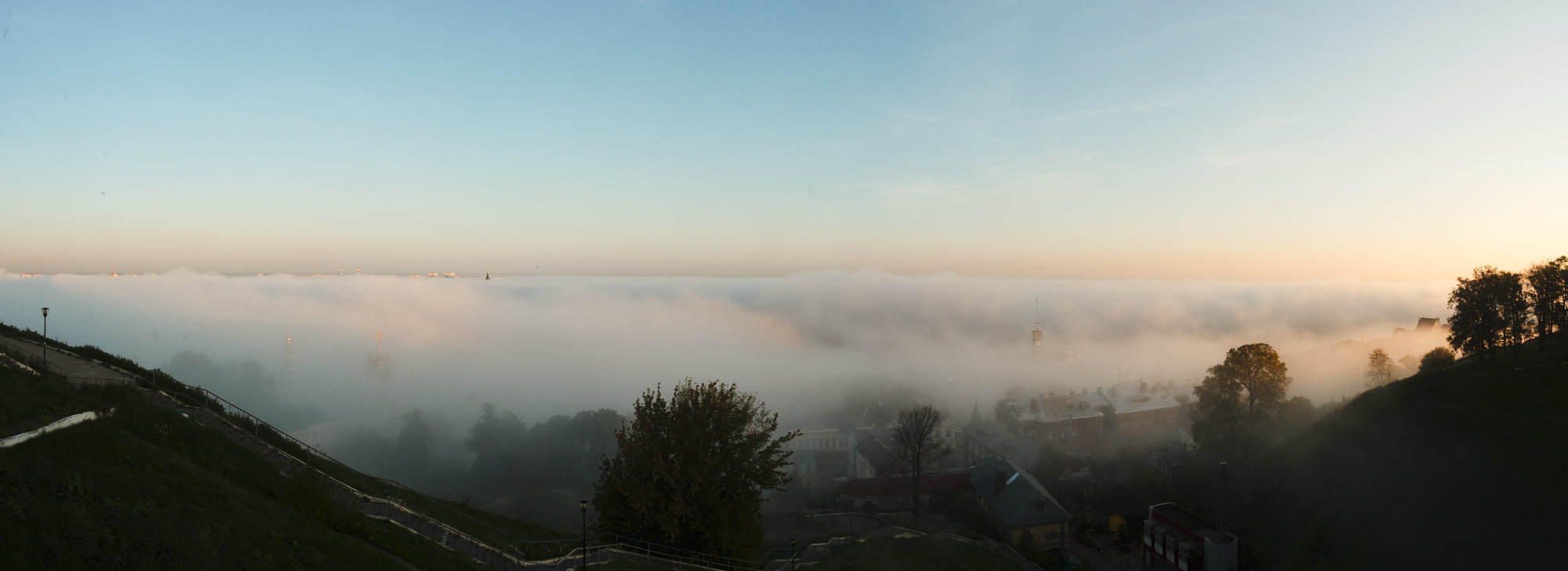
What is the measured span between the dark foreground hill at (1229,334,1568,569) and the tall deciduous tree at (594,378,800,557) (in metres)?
33.5

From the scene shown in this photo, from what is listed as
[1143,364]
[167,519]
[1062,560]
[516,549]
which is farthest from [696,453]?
[1143,364]

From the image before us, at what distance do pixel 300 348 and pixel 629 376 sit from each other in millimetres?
83022

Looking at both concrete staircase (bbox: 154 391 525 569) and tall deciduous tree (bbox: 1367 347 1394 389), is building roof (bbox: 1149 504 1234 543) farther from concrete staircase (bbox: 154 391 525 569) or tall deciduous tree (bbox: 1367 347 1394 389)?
tall deciduous tree (bbox: 1367 347 1394 389)

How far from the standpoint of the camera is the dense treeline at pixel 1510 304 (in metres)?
46.0

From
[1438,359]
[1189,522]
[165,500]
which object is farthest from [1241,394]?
[165,500]

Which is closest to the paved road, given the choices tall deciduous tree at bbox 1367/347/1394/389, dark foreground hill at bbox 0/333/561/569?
dark foreground hill at bbox 0/333/561/569

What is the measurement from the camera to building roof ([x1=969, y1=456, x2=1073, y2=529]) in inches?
1722

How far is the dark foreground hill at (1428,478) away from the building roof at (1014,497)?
483 inches

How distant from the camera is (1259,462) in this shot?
145 feet

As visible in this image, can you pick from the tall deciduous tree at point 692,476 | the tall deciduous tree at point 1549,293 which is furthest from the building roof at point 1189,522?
the tall deciduous tree at point 1549,293

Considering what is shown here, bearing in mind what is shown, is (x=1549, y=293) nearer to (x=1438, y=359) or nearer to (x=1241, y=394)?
(x=1438, y=359)

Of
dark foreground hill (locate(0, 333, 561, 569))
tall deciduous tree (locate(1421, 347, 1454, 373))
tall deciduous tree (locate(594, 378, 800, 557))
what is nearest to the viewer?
dark foreground hill (locate(0, 333, 561, 569))

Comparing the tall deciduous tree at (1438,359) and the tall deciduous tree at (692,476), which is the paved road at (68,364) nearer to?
the tall deciduous tree at (692,476)

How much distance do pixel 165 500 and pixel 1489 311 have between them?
268 feet
